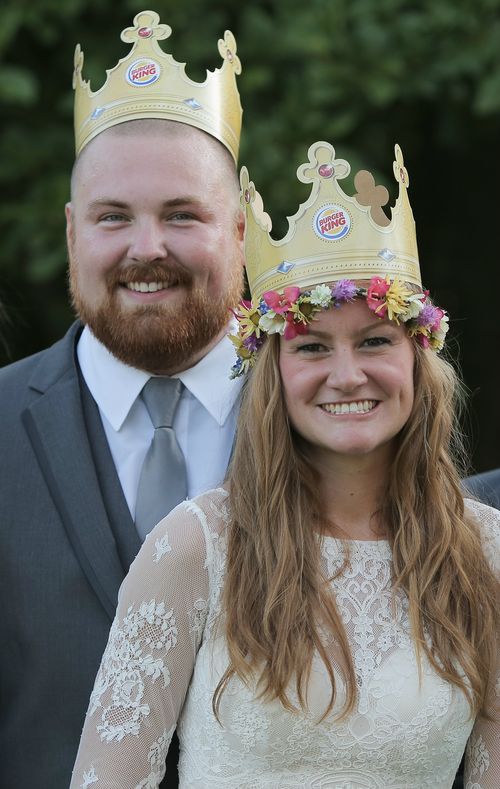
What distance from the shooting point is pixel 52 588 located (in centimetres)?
326

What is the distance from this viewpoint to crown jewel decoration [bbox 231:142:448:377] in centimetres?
288

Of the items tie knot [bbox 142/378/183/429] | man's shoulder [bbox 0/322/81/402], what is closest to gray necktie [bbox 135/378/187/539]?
tie knot [bbox 142/378/183/429]

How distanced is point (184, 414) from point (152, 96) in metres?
0.75

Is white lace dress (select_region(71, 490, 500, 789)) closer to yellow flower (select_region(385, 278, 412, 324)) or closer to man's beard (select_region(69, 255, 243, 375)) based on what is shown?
yellow flower (select_region(385, 278, 412, 324))

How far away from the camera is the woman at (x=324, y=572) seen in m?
2.78

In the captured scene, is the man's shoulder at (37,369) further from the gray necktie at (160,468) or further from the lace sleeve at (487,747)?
the lace sleeve at (487,747)

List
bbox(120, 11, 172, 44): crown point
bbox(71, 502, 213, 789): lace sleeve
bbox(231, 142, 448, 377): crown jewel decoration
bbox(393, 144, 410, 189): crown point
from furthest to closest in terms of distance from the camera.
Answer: bbox(120, 11, 172, 44): crown point
bbox(393, 144, 410, 189): crown point
bbox(231, 142, 448, 377): crown jewel decoration
bbox(71, 502, 213, 789): lace sleeve

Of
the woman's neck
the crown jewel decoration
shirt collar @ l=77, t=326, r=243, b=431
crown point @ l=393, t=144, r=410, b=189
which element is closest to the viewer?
the crown jewel decoration

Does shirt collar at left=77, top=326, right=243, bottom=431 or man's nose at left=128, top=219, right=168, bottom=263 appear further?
shirt collar at left=77, top=326, right=243, bottom=431

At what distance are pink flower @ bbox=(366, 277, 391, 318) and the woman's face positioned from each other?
2 cm

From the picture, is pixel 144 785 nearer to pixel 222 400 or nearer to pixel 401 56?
pixel 222 400

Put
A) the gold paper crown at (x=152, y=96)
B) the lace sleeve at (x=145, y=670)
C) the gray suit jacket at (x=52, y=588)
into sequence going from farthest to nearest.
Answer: the gold paper crown at (x=152, y=96) → the gray suit jacket at (x=52, y=588) → the lace sleeve at (x=145, y=670)

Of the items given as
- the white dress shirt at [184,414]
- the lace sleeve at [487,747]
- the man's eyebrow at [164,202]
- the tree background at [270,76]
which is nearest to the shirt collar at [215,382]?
the white dress shirt at [184,414]

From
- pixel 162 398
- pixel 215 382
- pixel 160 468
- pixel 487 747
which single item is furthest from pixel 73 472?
pixel 487 747
